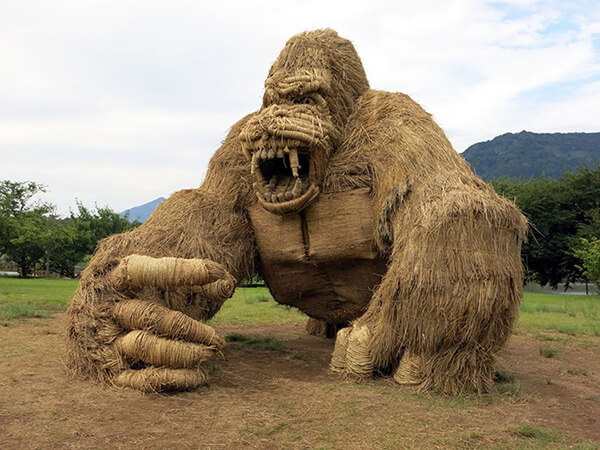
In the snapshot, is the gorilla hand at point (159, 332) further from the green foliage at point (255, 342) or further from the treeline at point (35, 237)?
the treeline at point (35, 237)

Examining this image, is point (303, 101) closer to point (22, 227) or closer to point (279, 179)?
point (279, 179)

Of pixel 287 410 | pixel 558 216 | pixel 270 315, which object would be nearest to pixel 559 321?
pixel 270 315

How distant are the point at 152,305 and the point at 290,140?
4.95 ft

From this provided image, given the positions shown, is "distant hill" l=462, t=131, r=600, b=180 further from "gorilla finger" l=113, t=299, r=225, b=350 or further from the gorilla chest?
"gorilla finger" l=113, t=299, r=225, b=350

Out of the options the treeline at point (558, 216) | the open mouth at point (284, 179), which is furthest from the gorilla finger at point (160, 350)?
the treeline at point (558, 216)

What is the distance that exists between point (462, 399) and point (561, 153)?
124690mm

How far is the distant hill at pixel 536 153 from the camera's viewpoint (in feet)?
357

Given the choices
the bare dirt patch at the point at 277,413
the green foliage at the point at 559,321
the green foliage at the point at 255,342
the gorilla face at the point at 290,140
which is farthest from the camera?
the green foliage at the point at 559,321

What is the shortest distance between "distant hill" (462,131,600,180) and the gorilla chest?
106499 mm

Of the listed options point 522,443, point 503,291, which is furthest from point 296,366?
point 522,443

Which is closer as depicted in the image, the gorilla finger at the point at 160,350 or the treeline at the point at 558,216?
the gorilla finger at the point at 160,350

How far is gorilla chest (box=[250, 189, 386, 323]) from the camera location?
13.9 feet

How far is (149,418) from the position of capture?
114 inches

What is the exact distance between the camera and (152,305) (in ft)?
11.7
